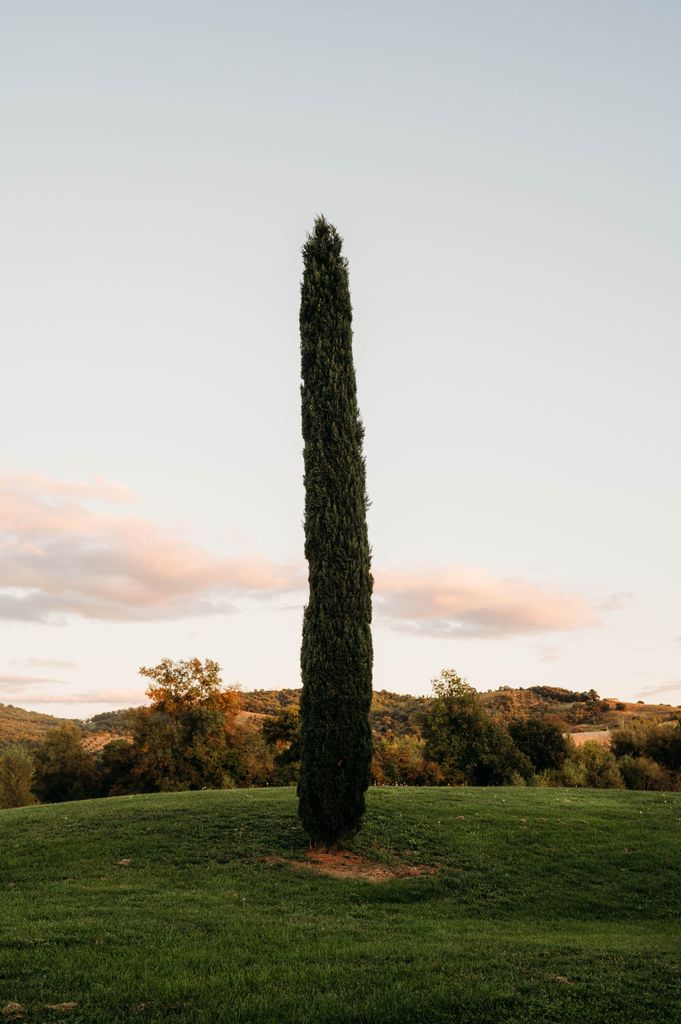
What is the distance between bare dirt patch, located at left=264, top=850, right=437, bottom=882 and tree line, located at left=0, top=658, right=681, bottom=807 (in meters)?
25.5

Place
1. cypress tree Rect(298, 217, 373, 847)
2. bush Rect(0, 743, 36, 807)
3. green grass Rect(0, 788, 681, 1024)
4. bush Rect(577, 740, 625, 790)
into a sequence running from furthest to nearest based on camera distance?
bush Rect(0, 743, 36, 807) → bush Rect(577, 740, 625, 790) → cypress tree Rect(298, 217, 373, 847) → green grass Rect(0, 788, 681, 1024)

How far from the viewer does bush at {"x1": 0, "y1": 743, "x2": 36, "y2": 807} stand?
42.7m

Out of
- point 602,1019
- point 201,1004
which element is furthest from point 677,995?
point 201,1004

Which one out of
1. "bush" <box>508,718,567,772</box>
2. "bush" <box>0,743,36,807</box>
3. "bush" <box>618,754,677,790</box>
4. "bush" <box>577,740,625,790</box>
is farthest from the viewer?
"bush" <box>508,718,567,772</box>

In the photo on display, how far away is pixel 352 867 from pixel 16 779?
112 feet

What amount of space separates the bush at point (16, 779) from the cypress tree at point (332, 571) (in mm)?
31936

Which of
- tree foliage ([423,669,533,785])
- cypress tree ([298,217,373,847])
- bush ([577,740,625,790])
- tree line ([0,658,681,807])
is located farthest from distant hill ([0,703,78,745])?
cypress tree ([298,217,373,847])

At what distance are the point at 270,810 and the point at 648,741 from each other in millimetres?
31635

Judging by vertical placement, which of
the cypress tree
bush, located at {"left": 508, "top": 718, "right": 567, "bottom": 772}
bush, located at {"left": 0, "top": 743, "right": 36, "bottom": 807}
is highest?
the cypress tree

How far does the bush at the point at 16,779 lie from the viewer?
4266cm

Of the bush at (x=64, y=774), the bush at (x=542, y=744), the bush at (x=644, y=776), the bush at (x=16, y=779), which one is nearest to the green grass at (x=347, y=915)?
the bush at (x=644, y=776)

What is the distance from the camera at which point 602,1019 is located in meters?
7.72

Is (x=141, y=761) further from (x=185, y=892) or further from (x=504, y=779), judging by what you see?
(x=185, y=892)

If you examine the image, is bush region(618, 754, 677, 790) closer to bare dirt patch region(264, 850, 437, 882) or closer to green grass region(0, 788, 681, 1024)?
green grass region(0, 788, 681, 1024)
